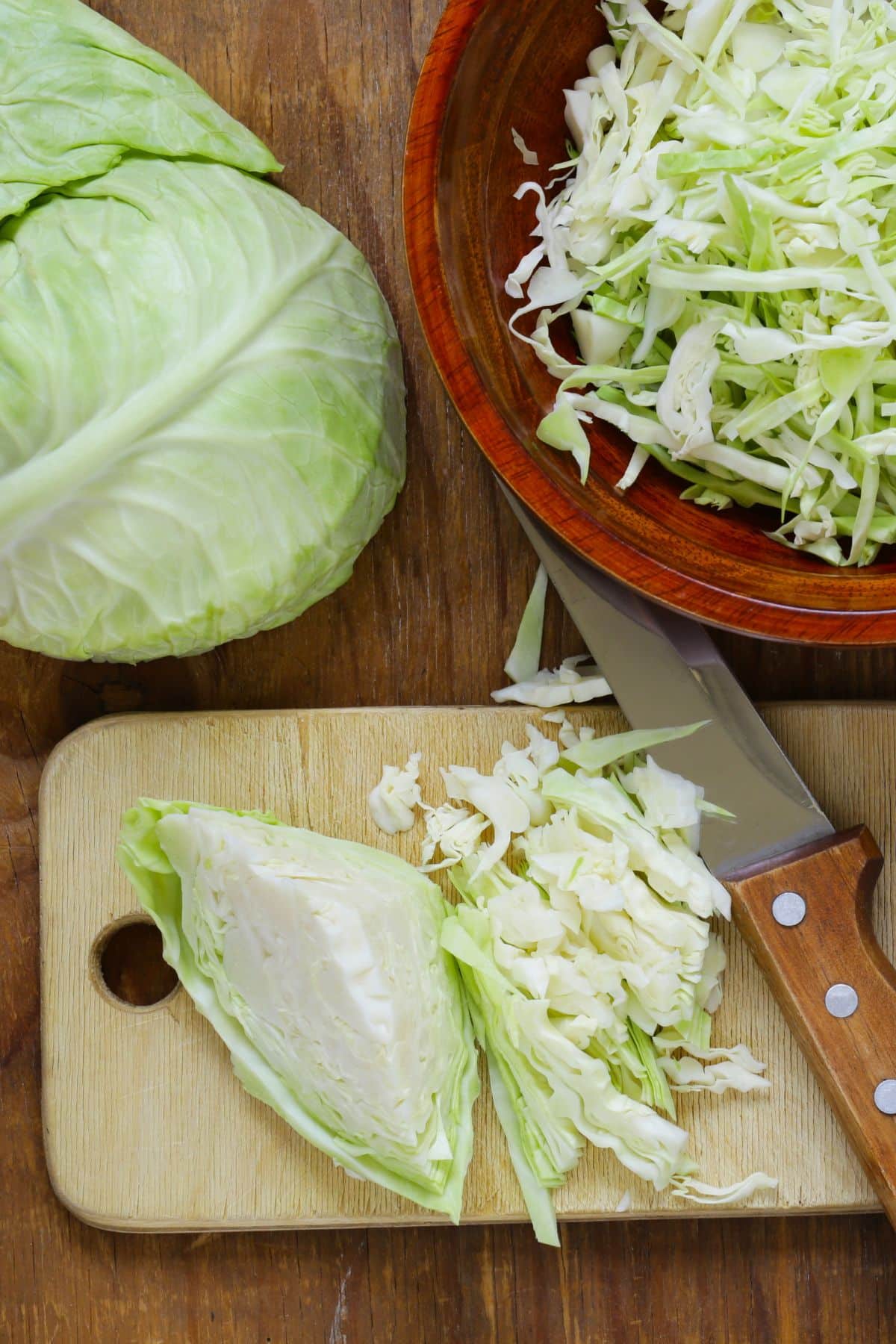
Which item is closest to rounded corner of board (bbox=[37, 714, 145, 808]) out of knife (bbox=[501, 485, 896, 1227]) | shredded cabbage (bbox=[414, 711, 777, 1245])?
shredded cabbage (bbox=[414, 711, 777, 1245])

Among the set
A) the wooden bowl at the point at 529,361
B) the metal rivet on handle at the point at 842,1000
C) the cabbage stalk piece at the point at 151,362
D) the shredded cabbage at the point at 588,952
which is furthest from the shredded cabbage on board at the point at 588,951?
the cabbage stalk piece at the point at 151,362

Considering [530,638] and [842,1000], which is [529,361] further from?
[842,1000]

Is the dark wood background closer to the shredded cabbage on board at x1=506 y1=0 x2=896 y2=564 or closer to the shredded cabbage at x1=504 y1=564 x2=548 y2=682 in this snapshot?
the shredded cabbage at x1=504 y1=564 x2=548 y2=682

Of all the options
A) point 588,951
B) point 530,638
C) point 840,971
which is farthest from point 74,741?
point 840,971

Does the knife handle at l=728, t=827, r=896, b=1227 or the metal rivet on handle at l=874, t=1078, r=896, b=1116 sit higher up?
the knife handle at l=728, t=827, r=896, b=1227

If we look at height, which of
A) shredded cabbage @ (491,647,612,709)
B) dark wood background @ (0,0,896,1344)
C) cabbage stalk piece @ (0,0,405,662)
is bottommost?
dark wood background @ (0,0,896,1344)

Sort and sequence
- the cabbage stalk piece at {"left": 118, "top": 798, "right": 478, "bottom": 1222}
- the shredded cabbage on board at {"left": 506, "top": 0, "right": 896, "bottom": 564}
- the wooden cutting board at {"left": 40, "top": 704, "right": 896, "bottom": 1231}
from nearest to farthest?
the shredded cabbage on board at {"left": 506, "top": 0, "right": 896, "bottom": 564} < the cabbage stalk piece at {"left": 118, "top": 798, "right": 478, "bottom": 1222} < the wooden cutting board at {"left": 40, "top": 704, "right": 896, "bottom": 1231}
